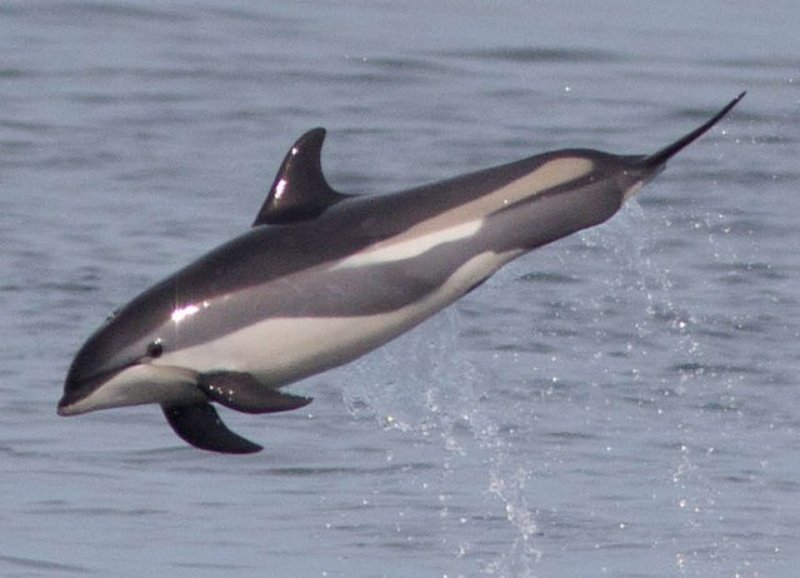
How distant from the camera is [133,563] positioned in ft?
26.7

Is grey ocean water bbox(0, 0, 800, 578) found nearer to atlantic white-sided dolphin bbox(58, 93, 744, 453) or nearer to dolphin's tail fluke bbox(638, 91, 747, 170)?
atlantic white-sided dolphin bbox(58, 93, 744, 453)

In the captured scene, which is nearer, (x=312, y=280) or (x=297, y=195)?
(x=312, y=280)

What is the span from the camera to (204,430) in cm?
679

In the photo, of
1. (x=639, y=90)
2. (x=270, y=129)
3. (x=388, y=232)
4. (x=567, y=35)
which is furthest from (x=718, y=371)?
(x=567, y=35)

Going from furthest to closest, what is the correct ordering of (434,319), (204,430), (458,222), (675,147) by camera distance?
(434,319)
(458,222)
(204,430)
(675,147)

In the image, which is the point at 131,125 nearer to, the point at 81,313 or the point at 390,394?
the point at 81,313

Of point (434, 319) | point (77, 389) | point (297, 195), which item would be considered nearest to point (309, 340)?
point (297, 195)

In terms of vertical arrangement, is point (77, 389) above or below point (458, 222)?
below

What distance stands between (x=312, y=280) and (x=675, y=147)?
99 centimetres

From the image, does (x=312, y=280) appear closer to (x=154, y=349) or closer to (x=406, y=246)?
(x=406, y=246)

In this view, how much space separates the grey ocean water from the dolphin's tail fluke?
166cm

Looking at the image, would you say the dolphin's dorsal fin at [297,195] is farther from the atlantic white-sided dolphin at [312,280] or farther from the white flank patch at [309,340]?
the white flank patch at [309,340]

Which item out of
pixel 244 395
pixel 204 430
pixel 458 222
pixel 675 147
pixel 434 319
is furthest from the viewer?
pixel 434 319

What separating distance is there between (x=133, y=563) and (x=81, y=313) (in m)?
3.27
